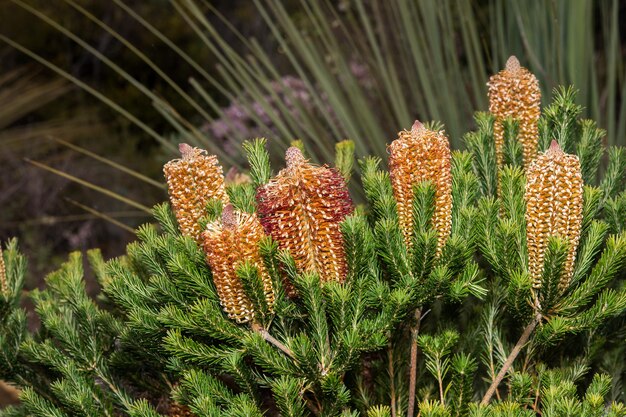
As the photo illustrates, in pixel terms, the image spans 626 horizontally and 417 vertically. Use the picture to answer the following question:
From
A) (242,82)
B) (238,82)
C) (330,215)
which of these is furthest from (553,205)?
(238,82)

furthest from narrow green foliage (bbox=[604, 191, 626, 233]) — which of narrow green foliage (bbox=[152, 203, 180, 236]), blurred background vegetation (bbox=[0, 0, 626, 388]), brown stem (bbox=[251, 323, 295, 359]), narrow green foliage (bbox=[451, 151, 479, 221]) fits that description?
blurred background vegetation (bbox=[0, 0, 626, 388])

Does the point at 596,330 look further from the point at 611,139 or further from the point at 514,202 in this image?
the point at 611,139

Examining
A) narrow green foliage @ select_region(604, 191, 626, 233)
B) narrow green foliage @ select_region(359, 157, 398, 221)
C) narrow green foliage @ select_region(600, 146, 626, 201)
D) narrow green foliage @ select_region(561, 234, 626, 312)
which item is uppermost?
narrow green foliage @ select_region(359, 157, 398, 221)

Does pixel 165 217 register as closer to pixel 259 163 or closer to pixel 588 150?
pixel 259 163

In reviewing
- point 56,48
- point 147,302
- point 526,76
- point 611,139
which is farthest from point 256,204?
point 56,48

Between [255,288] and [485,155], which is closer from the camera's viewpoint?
[255,288]

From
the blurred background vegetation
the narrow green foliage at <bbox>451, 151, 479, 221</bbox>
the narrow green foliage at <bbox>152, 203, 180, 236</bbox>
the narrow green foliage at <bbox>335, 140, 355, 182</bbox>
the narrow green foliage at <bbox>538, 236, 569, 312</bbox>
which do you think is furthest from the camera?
the blurred background vegetation

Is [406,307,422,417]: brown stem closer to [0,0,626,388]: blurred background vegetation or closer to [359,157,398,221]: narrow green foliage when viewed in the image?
[359,157,398,221]: narrow green foliage
